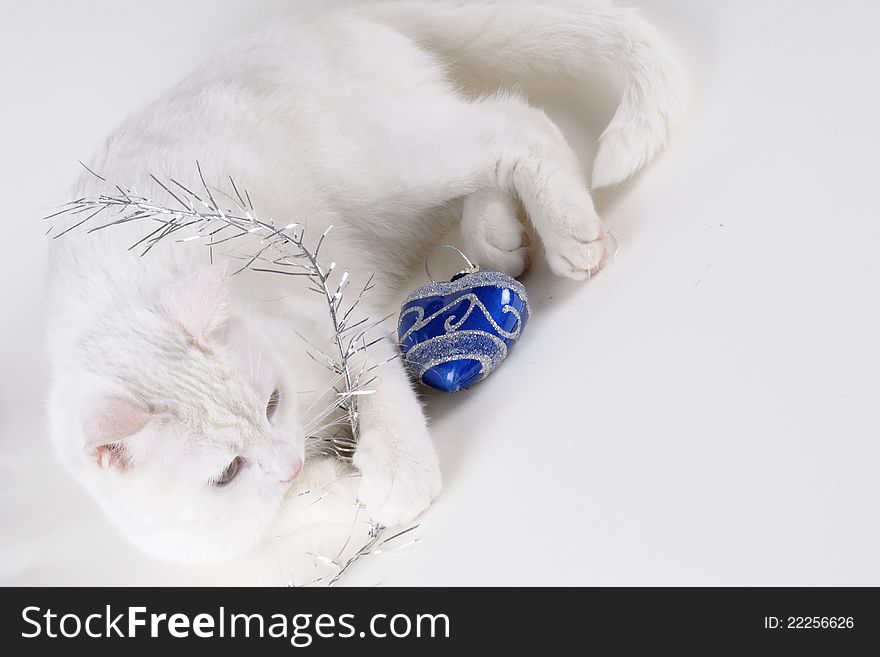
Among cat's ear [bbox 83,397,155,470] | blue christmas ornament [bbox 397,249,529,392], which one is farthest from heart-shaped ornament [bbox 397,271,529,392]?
cat's ear [bbox 83,397,155,470]

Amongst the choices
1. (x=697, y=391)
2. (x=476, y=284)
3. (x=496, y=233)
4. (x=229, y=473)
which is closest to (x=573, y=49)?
(x=496, y=233)

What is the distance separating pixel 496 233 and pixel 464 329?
32 cm

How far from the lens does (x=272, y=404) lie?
135 cm

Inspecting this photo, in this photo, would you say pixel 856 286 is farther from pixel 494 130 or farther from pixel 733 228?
pixel 494 130

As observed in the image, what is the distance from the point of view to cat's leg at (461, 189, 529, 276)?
177cm

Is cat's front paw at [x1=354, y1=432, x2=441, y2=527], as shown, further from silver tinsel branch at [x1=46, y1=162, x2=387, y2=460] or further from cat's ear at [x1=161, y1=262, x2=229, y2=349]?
cat's ear at [x1=161, y1=262, x2=229, y2=349]

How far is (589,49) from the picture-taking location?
192 cm

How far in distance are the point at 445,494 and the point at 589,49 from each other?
104cm

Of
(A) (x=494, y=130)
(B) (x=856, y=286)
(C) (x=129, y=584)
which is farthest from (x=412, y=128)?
(C) (x=129, y=584)

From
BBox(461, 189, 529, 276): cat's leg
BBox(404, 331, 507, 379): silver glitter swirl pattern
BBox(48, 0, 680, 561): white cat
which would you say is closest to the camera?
BBox(48, 0, 680, 561): white cat

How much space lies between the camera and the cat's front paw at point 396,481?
134 cm

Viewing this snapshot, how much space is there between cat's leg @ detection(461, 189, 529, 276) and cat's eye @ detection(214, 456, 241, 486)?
2.29 feet

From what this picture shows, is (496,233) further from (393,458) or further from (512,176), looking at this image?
(393,458)

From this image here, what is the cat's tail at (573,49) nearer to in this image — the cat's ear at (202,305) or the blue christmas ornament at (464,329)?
the blue christmas ornament at (464,329)
